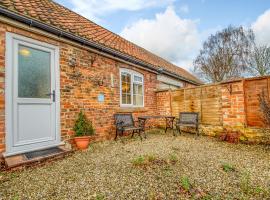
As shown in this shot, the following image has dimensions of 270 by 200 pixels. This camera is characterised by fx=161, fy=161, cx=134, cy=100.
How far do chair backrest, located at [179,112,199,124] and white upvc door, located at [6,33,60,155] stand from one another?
4.82 meters

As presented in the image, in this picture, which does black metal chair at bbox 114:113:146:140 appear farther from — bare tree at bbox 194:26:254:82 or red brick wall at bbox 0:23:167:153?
bare tree at bbox 194:26:254:82

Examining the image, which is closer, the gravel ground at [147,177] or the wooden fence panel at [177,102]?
the gravel ground at [147,177]

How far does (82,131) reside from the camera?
14.9 feet

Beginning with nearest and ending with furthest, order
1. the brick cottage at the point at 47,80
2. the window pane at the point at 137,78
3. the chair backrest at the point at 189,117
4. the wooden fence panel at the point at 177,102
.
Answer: the brick cottage at the point at 47,80 → the chair backrest at the point at 189,117 → the window pane at the point at 137,78 → the wooden fence panel at the point at 177,102

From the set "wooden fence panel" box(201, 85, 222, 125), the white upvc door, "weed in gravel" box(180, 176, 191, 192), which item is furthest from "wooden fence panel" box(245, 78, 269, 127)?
the white upvc door

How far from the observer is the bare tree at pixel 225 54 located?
1764 cm

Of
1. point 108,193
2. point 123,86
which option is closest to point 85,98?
point 123,86

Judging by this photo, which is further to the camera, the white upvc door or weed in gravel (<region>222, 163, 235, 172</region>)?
the white upvc door

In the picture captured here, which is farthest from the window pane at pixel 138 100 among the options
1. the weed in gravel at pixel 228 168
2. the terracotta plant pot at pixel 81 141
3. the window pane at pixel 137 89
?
the weed in gravel at pixel 228 168

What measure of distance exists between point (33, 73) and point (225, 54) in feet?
65.9

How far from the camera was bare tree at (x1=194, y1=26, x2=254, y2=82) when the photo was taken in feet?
57.9

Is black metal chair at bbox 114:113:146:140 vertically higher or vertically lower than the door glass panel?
lower

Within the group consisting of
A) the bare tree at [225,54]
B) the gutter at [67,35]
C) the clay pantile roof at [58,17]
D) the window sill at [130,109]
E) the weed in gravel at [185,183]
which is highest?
the bare tree at [225,54]

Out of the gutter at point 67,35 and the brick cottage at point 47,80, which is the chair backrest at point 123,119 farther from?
the gutter at point 67,35
